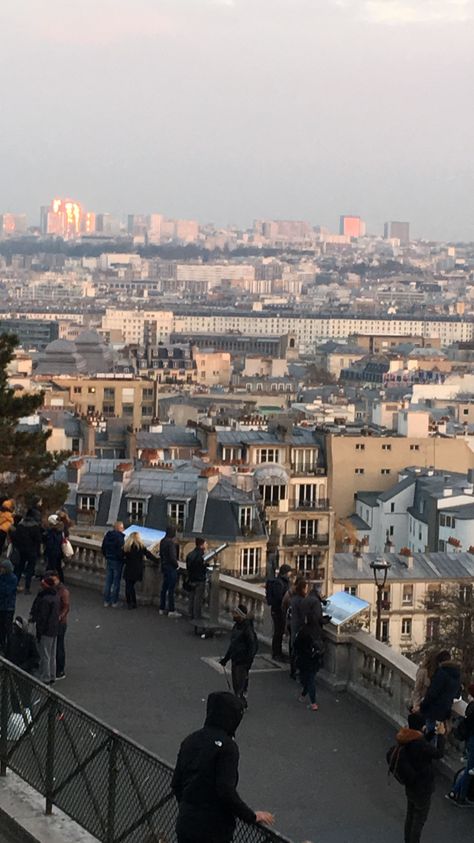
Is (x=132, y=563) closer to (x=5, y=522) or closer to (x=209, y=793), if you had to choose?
(x=5, y=522)

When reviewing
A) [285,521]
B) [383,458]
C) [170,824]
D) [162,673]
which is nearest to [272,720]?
[162,673]

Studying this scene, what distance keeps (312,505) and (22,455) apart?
1855 centimetres

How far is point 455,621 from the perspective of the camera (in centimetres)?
3628

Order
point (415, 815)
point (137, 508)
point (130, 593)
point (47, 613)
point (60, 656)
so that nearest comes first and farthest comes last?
1. point (415, 815)
2. point (47, 613)
3. point (60, 656)
4. point (130, 593)
5. point (137, 508)

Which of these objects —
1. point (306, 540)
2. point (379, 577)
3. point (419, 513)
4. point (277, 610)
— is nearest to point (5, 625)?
point (277, 610)

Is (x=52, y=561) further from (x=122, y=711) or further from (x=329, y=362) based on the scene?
(x=329, y=362)

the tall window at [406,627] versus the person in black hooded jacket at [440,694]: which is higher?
the person in black hooded jacket at [440,694]

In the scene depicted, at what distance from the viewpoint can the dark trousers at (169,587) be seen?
16.3 meters

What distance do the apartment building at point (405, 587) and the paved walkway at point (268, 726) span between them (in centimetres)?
2568

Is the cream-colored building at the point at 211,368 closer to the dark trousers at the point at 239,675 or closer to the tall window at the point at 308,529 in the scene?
the tall window at the point at 308,529

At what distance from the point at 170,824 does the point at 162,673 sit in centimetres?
551

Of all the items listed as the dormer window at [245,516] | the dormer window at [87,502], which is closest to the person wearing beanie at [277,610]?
the dormer window at [245,516]

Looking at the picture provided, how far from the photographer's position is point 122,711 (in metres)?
12.9

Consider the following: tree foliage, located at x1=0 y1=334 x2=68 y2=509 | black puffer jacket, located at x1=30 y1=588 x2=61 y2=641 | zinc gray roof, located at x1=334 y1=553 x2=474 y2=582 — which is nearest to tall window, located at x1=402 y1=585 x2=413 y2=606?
zinc gray roof, located at x1=334 y1=553 x2=474 y2=582
